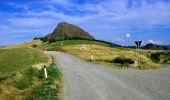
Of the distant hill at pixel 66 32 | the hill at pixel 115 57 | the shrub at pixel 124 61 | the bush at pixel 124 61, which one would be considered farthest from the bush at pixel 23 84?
the distant hill at pixel 66 32

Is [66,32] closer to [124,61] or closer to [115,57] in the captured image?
[115,57]

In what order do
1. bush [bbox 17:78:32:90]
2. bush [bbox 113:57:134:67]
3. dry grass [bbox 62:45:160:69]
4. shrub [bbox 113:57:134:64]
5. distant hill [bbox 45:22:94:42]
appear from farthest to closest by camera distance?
distant hill [bbox 45:22:94:42] < shrub [bbox 113:57:134:64] < dry grass [bbox 62:45:160:69] < bush [bbox 113:57:134:67] < bush [bbox 17:78:32:90]

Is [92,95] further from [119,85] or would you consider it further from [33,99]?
[119,85]

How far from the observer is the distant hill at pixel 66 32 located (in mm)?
144375

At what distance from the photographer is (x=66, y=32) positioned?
14425cm

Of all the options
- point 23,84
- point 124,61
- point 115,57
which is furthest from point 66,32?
A: point 23,84

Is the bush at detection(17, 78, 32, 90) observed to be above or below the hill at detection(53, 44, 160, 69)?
below

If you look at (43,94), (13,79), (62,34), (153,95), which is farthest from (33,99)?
(62,34)

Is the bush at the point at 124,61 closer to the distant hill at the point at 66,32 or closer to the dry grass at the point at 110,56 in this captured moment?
the dry grass at the point at 110,56

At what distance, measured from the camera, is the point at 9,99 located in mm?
19234

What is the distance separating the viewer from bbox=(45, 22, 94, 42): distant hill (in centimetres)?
14438

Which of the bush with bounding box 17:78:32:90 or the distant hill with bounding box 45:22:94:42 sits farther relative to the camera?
the distant hill with bounding box 45:22:94:42

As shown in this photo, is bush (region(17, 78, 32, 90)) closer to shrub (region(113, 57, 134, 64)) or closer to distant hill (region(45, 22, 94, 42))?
shrub (region(113, 57, 134, 64))

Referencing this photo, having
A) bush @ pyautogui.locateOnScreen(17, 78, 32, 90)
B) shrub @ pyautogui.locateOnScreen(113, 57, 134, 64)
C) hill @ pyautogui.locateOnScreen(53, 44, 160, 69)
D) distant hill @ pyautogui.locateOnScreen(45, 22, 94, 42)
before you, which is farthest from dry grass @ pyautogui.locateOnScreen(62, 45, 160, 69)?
distant hill @ pyautogui.locateOnScreen(45, 22, 94, 42)
